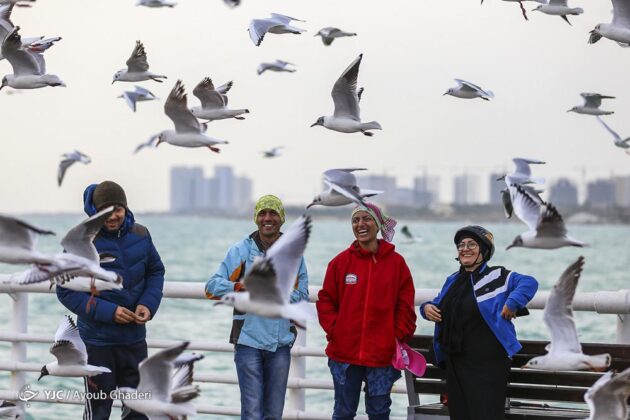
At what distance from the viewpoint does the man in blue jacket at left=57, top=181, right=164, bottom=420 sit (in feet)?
16.7

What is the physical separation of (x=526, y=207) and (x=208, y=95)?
93.0 inches

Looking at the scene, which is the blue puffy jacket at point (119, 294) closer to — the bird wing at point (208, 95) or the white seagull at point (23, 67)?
the bird wing at point (208, 95)

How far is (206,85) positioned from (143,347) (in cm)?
185

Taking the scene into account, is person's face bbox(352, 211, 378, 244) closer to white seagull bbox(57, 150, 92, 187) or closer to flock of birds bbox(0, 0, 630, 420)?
flock of birds bbox(0, 0, 630, 420)

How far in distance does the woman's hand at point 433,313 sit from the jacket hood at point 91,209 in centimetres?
141

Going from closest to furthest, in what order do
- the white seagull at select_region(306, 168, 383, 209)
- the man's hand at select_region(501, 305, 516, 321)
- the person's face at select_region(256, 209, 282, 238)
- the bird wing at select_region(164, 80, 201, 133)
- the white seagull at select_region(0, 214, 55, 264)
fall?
the white seagull at select_region(0, 214, 55, 264), the man's hand at select_region(501, 305, 516, 321), the person's face at select_region(256, 209, 282, 238), the white seagull at select_region(306, 168, 383, 209), the bird wing at select_region(164, 80, 201, 133)

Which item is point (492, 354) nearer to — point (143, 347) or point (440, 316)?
point (440, 316)

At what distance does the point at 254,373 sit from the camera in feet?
17.2

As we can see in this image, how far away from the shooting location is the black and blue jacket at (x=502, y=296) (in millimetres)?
4895

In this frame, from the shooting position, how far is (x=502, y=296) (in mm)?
4977

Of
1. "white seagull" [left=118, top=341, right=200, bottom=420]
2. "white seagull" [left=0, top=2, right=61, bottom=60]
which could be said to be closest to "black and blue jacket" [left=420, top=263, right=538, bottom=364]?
"white seagull" [left=118, top=341, right=200, bottom=420]

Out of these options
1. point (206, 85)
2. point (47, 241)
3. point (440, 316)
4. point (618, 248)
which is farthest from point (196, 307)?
point (618, 248)

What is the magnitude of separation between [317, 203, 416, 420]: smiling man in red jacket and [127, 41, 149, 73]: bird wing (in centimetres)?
235

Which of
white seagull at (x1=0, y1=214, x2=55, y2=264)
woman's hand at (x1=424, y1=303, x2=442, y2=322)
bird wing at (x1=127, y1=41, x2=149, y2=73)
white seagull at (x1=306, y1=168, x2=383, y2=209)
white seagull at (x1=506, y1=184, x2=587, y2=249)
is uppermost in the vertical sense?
bird wing at (x1=127, y1=41, x2=149, y2=73)
